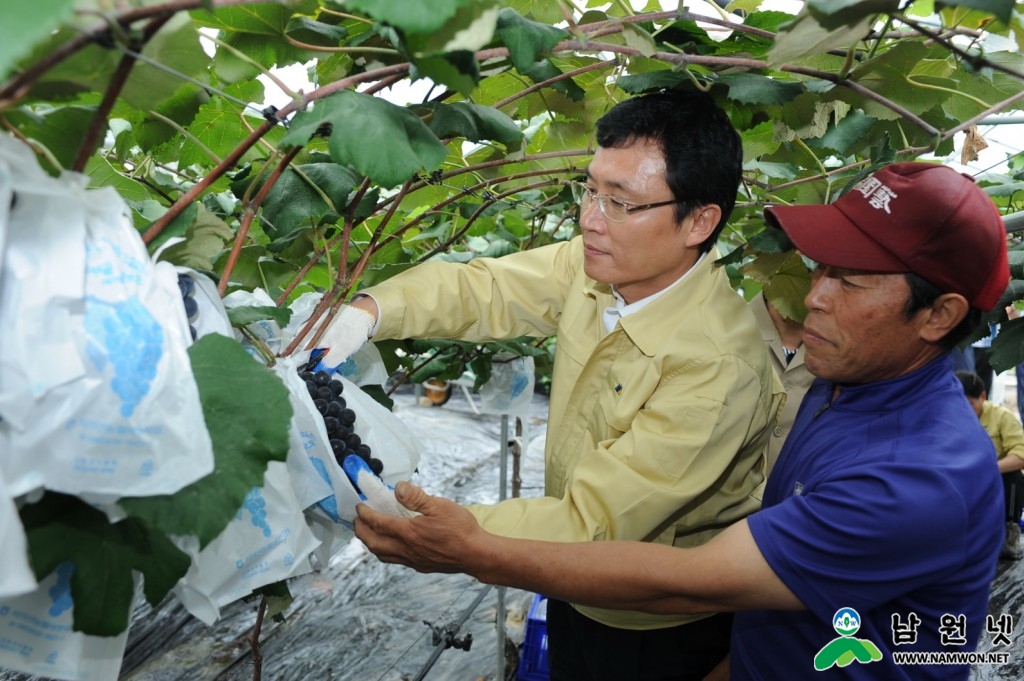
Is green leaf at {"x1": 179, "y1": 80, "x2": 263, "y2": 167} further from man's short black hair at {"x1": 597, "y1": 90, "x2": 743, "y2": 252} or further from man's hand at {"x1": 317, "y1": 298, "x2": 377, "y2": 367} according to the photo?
man's short black hair at {"x1": 597, "y1": 90, "x2": 743, "y2": 252}

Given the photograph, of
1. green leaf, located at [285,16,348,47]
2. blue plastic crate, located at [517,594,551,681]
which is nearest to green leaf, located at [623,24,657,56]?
green leaf, located at [285,16,348,47]

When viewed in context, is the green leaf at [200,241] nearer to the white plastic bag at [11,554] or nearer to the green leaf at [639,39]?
the white plastic bag at [11,554]

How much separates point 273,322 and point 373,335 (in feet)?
0.96

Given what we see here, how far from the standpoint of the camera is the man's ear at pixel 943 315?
1421 mm

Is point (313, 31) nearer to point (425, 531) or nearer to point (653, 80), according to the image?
point (653, 80)

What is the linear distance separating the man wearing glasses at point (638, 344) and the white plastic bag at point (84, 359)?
2.46 feet

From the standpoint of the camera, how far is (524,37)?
3.72 feet

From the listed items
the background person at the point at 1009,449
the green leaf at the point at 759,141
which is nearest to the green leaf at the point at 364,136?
the green leaf at the point at 759,141

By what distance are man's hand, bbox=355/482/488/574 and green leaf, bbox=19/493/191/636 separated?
0.47m

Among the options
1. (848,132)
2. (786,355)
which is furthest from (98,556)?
(786,355)

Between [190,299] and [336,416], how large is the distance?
0.32 metres

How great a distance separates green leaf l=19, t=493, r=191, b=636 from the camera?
33.9 inches

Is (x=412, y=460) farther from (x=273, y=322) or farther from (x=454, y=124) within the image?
(x=454, y=124)

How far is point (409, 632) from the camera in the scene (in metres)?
4.06
